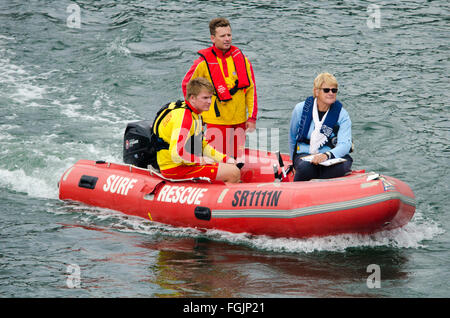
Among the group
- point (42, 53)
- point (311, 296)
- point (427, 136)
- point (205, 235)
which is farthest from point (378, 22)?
point (311, 296)

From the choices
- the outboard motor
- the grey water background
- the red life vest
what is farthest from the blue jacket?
the outboard motor

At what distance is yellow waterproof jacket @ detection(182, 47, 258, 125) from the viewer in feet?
22.5

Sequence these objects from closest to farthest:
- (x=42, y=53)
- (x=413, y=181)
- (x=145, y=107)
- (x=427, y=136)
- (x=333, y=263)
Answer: (x=333, y=263), (x=413, y=181), (x=427, y=136), (x=145, y=107), (x=42, y=53)

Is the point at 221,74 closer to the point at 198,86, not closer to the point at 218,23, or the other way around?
the point at 218,23

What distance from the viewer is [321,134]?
6.16 m

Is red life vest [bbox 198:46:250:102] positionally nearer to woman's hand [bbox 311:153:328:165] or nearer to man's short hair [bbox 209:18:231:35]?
man's short hair [bbox 209:18:231:35]

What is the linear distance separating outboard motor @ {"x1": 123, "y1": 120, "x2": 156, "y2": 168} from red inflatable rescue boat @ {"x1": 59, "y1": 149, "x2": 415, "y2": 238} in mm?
99

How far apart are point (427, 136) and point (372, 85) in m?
2.08

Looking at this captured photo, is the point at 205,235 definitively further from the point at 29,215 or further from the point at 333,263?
the point at 29,215

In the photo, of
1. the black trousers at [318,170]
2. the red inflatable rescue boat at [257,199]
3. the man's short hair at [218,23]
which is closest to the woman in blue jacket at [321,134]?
the black trousers at [318,170]

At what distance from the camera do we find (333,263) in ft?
18.4

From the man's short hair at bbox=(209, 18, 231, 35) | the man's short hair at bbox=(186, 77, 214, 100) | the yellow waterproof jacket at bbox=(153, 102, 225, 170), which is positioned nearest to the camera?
the man's short hair at bbox=(186, 77, 214, 100)

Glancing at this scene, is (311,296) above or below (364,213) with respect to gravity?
below
